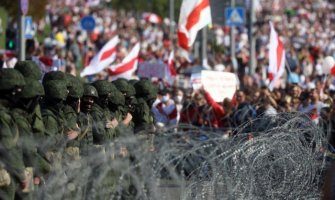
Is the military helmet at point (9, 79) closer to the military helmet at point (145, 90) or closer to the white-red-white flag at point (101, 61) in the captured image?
the military helmet at point (145, 90)

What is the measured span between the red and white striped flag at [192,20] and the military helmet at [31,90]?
1226cm

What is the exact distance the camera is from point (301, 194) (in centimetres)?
1117

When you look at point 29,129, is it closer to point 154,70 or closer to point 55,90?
point 55,90

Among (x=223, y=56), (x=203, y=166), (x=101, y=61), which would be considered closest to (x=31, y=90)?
(x=203, y=166)

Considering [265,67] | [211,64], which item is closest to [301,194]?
[265,67]

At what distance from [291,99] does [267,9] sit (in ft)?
144

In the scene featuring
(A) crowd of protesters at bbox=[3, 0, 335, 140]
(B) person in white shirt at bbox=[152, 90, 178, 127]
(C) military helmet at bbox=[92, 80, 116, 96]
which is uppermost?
(C) military helmet at bbox=[92, 80, 116, 96]

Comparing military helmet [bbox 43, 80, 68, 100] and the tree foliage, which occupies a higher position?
the tree foliage

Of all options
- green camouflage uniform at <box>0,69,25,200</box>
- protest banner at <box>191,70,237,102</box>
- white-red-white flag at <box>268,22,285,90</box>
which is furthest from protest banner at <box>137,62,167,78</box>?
green camouflage uniform at <box>0,69,25,200</box>

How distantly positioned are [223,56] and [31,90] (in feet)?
89.8

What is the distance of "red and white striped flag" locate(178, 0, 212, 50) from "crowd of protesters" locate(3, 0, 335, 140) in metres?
1.09

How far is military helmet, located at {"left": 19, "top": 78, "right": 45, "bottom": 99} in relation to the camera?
10281 mm

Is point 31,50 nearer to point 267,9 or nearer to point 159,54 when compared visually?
point 159,54

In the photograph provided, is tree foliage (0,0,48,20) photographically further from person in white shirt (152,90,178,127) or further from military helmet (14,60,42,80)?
military helmet (14,60,42,80)
